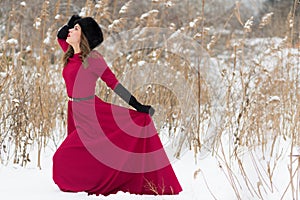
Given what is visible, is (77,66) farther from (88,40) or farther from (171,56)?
(171,56)

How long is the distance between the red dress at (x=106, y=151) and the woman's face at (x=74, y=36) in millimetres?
97

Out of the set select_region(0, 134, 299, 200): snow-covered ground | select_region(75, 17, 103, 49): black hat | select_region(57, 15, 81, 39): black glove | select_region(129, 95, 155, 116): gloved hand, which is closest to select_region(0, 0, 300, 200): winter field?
select_region(0, 134, 299, 200): snow-covered ground

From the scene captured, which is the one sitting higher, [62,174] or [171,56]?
[171,56]

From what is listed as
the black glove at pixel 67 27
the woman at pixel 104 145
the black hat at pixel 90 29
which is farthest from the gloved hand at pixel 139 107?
the black glove at pixel 67 27

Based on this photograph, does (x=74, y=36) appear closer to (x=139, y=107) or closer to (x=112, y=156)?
(x=139, y=107)

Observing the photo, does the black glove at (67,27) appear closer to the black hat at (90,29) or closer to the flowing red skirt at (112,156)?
the black hat at (90,29)

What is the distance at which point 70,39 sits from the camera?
227cm

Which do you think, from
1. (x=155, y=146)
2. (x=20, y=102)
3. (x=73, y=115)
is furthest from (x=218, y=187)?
(x=20, y=102)

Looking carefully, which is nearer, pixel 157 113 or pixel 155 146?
pixel 155 146

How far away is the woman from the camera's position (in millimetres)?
2199

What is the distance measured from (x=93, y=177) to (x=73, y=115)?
0.31 metres

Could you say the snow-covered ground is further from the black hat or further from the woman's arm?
the black hat

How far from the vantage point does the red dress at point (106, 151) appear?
7.22ft

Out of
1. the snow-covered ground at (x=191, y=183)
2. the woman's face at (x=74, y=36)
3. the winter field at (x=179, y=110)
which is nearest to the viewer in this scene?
the snow-covered ground at (x=191, y=183)
